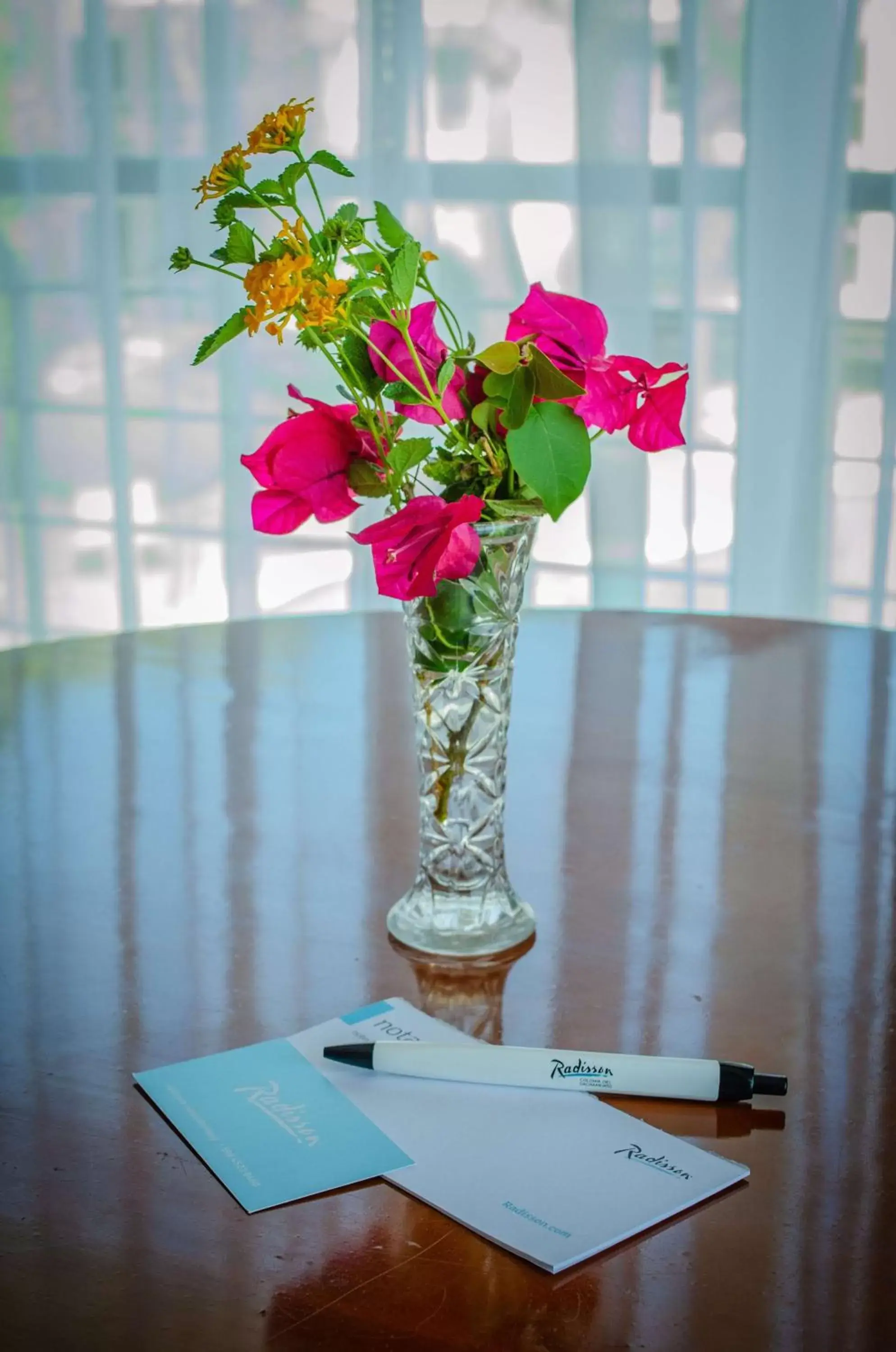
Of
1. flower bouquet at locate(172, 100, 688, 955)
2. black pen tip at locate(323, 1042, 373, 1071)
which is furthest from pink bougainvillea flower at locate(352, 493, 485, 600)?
black pen tip at locate(323, 1042, 373, 1071)

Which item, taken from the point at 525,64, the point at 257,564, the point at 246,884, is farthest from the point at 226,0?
the point at 246,884

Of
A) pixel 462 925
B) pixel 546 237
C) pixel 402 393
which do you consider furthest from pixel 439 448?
pixel 546 237

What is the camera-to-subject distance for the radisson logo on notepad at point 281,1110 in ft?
2.34

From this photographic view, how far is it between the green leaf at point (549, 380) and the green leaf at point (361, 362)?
10 cm

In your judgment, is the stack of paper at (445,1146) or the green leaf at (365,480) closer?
the stack of paper at (445,1146)

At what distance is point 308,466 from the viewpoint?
84 centimetres

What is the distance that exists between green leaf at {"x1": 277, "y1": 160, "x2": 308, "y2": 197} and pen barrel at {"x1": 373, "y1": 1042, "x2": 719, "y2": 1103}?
0.44 meters

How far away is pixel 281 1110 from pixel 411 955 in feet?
0.63

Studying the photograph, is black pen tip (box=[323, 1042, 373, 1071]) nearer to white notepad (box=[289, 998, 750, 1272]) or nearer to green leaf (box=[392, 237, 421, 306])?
white notepad (box=[289, 998, 750, 1272])

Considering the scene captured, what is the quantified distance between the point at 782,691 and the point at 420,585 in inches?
29.9

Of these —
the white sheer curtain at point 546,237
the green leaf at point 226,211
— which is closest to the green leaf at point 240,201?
the green leaf at point 226,211

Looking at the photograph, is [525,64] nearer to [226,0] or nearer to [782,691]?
[226,0]

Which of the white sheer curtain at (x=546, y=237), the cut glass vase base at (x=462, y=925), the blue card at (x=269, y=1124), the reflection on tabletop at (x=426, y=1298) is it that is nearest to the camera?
the reflection on tabletop at (x=426, y=1298)

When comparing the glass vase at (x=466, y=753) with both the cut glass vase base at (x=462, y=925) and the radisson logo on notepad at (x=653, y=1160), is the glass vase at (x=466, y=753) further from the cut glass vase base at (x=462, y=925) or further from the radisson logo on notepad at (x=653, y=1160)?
the radisson logo on notepad at (x=653, y=1160)
